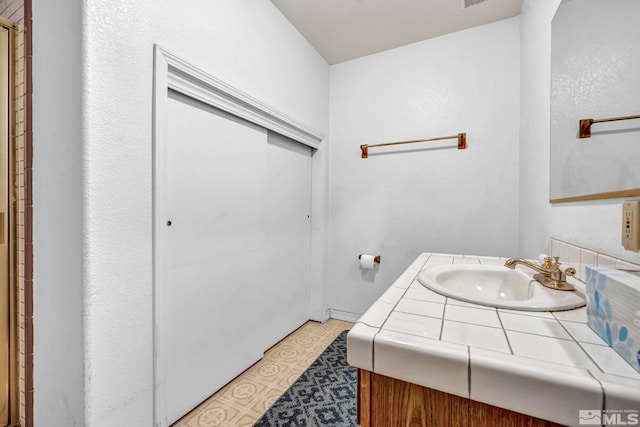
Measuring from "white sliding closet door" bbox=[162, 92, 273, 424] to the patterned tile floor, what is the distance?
0.06 meters

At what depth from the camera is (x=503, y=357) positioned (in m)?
0.47

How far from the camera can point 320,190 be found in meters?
2.38

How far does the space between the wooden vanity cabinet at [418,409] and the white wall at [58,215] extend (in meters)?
0.96

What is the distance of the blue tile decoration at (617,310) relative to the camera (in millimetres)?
449

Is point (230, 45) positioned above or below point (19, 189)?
above

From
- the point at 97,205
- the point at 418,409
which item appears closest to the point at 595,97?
the point at 418,409

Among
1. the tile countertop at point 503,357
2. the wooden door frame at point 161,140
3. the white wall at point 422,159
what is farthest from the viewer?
the white wall at point 422,159

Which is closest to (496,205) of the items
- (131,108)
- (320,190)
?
(320,190)

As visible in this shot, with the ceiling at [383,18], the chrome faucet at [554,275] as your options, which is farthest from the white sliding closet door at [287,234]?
the chrome faucet at [554,275]

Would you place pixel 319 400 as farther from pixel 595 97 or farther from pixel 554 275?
pixel 595 97

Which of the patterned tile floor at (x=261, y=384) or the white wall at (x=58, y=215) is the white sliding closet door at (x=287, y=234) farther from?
the white wall at (x=58, y=215)

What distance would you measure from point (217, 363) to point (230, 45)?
1.73 m

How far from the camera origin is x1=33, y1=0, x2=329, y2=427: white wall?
881 mm

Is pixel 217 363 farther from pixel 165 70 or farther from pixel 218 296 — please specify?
pixel 165 70
